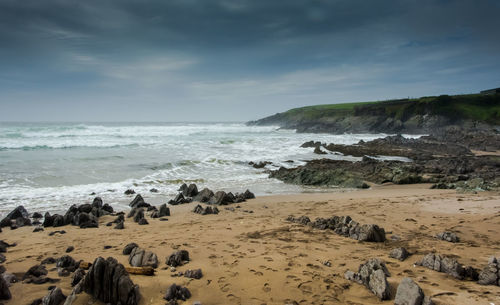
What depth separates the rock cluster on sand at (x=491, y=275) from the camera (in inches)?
175

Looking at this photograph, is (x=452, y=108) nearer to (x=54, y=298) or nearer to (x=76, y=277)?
(x=76, y=277)

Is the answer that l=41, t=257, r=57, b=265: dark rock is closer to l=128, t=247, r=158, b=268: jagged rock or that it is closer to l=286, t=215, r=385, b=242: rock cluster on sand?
l=128, t=247, r=158, b=268: jagged rock

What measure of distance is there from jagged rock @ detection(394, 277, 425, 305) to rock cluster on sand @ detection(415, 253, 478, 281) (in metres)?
1.39

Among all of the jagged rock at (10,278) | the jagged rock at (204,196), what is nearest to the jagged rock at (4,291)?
the jagged rock at (10,278)

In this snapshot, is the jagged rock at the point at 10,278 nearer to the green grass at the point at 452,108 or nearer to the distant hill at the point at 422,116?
A: the distant hill at the point at 422,116

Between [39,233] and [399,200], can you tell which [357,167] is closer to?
[399,200]

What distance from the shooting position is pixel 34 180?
15.6 metres

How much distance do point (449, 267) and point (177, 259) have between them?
4.96 metres

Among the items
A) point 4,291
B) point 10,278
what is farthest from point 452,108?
point 4,291

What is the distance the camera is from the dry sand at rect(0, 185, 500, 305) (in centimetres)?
440

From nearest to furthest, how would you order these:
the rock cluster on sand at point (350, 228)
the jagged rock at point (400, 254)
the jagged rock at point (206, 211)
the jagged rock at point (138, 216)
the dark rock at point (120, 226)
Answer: the jagged rock at point (400, 254)
the rock cluster on sand at point (350, 228)
the dark rock at point (120, 226)
the jagged rock at point (138, 216)
the jagged rock at point (206, 211)

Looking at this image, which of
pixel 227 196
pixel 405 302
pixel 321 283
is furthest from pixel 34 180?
pixel 405 302

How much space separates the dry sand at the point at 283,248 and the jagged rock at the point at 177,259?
Result: 7.5 inches

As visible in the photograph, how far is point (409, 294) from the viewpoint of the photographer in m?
3.94
